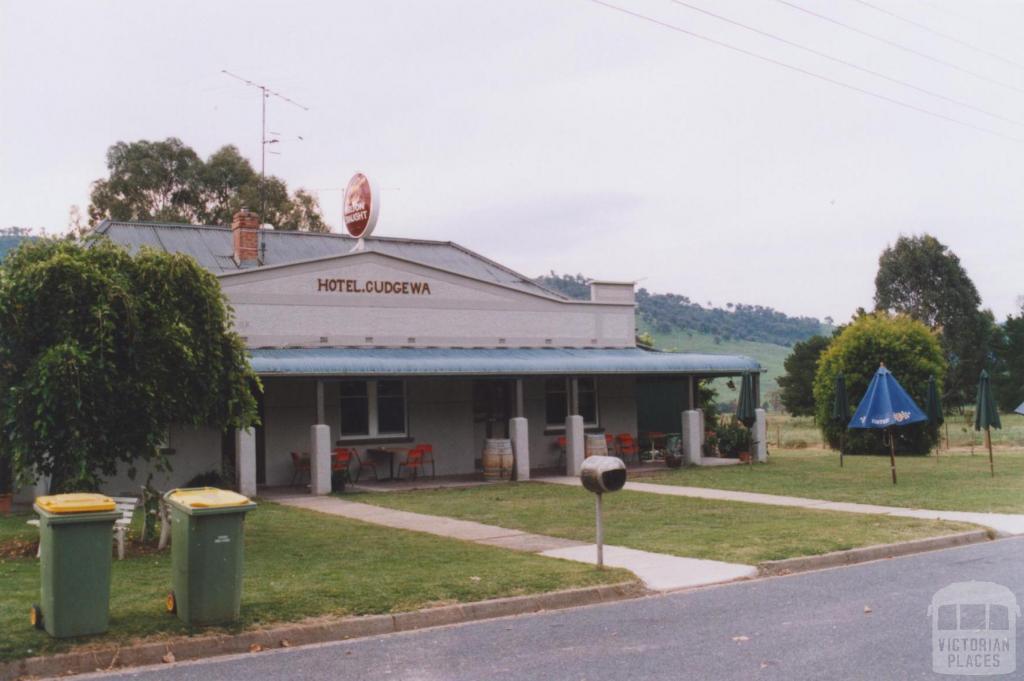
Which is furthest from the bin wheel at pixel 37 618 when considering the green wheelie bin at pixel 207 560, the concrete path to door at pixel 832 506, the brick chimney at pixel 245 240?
the brick chimney at pixel 245 240

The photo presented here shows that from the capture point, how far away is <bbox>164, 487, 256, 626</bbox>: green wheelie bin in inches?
310

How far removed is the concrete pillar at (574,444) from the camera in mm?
22625

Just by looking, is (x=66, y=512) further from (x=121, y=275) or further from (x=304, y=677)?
(x=121, y=275)

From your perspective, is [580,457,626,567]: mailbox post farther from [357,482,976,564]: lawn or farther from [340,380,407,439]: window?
[340,380,407,439]: window

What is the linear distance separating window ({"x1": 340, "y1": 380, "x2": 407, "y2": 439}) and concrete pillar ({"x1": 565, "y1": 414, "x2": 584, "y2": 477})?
3.73 meters

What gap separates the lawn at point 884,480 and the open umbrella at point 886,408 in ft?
3.88

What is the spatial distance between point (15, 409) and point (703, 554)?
793 centimetres

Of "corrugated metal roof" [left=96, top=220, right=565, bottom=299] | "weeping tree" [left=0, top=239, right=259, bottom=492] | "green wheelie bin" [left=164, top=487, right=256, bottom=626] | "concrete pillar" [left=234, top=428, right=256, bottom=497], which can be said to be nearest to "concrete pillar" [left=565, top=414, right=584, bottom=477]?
"corrugated metal roof" [left=96, top=220, right=565, bottom=299]

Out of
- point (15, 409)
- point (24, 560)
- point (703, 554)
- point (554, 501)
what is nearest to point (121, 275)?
point (15, 409)

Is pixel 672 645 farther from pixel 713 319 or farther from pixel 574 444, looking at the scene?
pixel 713 319

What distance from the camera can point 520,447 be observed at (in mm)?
21891

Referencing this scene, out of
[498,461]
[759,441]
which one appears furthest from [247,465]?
[759,441]

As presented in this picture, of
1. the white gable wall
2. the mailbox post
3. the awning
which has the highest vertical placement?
the white gable wall

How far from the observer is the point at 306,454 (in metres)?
21.1
